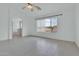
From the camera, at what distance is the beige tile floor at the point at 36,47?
1722mm

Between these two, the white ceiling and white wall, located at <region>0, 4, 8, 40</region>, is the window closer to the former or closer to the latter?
the white ceiling

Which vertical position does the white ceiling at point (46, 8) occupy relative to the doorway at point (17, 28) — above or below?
above

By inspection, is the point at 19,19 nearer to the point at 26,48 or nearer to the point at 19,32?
the point at 19,32

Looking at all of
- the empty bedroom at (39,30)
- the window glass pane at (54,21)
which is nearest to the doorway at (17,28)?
the empty bedroom at (39,30)

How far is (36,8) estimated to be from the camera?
175 cm

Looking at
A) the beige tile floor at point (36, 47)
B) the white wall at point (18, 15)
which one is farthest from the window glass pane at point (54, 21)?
the white wall at point (18, 15)

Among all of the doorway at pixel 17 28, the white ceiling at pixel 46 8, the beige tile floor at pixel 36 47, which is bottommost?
the beige tile floor at pixel 36 47

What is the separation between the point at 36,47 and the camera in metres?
1.78

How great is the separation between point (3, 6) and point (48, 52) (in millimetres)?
829

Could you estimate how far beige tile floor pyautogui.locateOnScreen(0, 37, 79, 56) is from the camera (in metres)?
1.72

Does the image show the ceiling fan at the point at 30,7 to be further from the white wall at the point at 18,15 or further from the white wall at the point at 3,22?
the white wall at the point at 3,22

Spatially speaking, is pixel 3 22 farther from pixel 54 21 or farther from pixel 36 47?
pixel 54 21

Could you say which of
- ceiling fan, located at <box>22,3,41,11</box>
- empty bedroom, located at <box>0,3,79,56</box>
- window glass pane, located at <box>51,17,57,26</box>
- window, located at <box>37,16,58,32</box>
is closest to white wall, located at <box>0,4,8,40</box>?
empty bedroom, located at <box>0,3,79,56</box>

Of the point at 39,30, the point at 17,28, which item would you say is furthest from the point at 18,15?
the point at 39,30
